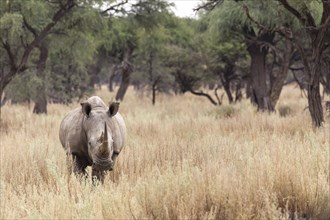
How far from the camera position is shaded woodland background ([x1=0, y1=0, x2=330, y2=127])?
11102mm

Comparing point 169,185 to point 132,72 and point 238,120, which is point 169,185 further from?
point 132,72

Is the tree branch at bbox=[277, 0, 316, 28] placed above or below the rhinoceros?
above

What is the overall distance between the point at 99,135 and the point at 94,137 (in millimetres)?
74

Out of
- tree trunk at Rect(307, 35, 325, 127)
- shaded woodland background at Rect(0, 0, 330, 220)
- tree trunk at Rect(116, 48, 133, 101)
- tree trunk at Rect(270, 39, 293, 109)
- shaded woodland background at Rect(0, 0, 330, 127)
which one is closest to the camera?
shaded woodland background at Rect(0, 0, 330, 220)

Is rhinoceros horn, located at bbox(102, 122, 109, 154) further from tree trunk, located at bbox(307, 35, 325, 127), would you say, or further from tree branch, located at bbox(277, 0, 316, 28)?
tree trunk, located at bbox(307, 35, 325, 127)

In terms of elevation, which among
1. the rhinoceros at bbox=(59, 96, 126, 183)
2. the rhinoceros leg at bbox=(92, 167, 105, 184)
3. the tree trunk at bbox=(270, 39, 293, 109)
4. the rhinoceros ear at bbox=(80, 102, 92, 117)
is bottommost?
the rhinoceros leg at bbox=(92, 167, 105, 184)

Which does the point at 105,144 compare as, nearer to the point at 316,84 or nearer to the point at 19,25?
the point at 316,84

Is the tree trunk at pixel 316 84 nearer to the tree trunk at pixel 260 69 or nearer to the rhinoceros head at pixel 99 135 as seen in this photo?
the tree trunk at pixel 260 69

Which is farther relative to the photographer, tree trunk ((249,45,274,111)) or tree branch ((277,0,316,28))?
tree trunk ((249,45,274,111))

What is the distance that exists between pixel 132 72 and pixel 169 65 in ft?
7.83

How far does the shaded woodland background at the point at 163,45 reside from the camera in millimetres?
11102

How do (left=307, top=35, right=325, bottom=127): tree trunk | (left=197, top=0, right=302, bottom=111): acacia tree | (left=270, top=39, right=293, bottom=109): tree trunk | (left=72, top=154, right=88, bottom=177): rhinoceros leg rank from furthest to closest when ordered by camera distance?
1. (left=270, top=39, right=293, bottom=109): tree trunk
2. (left=197, top=0, right=302, bottom=111): acacia tree
3. (left=307, top=35, right=325, bottom=127): tree trunk
4. (left=72, top=154, right=88, bottom=177): rhinoceros leg

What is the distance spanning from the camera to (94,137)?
4.75 m

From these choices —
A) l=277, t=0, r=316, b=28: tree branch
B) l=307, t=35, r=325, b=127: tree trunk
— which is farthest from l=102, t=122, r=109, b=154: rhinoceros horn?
l=307, t=35, r=325, b=127: tree trunk
